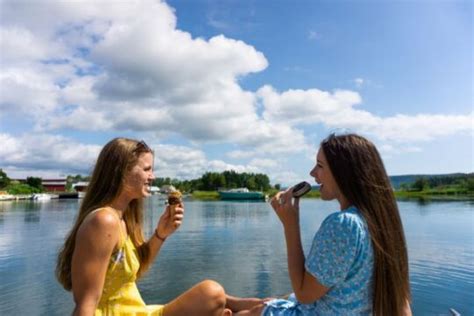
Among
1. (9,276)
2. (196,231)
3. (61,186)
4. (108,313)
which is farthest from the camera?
(61,186)

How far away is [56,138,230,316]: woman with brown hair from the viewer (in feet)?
8.93

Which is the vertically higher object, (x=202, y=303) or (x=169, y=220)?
(x=169, y=220)

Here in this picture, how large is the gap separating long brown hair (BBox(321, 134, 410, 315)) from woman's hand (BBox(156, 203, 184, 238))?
1.72m

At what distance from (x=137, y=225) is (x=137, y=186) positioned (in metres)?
0.50

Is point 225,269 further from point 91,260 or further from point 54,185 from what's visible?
point 54,185

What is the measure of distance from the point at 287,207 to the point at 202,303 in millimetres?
1128

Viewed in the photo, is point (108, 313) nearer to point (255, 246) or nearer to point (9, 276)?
point (9, 276)

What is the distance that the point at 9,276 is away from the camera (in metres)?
15.7

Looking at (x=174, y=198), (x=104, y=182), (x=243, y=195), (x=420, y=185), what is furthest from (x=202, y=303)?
(x=420, y=185)

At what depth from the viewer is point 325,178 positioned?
2.73m

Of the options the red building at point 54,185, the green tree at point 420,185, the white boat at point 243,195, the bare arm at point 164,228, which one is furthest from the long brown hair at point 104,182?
the red building at point 54,185

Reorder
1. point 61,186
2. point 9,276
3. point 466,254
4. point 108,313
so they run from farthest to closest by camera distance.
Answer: point 61,186 → point 466,254 → point 9,276 → point 108,313

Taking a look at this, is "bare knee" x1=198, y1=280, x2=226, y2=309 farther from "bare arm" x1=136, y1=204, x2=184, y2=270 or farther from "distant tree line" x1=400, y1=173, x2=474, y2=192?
"distant tree line" x1=400, y1=173, x2=474, y2=192

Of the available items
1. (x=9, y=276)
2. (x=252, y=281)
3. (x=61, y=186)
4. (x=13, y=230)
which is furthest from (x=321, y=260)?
(x=61, y=186)
